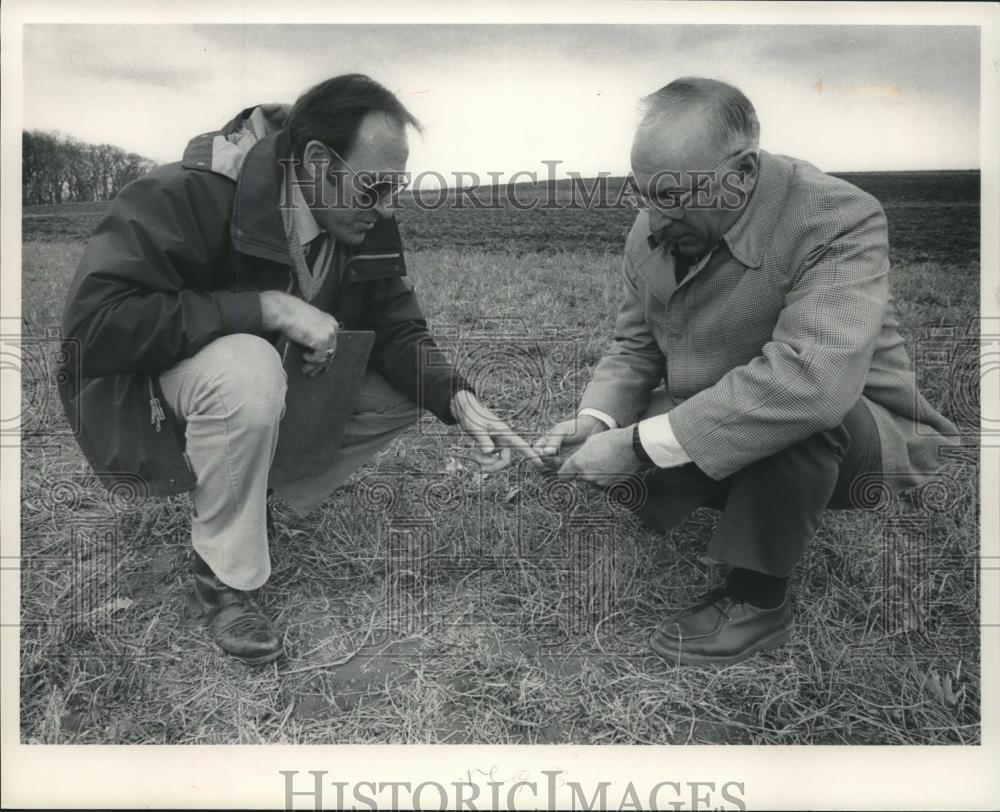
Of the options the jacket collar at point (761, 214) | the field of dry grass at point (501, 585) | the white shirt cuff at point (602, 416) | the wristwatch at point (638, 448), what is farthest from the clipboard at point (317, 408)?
the jacket collar at point (761, 214)

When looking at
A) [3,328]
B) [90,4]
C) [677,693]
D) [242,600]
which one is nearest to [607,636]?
[677,693]

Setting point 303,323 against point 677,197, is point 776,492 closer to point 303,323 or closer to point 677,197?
point 677,197

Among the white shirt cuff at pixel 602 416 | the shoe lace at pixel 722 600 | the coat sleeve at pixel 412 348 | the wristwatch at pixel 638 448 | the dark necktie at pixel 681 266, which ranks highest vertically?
the dark necktie at pixel 681 266

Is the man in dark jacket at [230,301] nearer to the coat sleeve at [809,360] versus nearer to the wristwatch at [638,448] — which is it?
the wristwatch at [638,448]

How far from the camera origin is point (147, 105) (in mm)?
2320

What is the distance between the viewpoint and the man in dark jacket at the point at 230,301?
213 centimetres

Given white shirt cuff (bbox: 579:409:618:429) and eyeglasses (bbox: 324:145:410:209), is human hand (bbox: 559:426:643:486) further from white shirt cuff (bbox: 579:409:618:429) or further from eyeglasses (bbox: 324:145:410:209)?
eyeglasses (bbox: 324:145:410:209)

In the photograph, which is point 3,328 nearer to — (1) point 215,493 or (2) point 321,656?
(1) point 215,493

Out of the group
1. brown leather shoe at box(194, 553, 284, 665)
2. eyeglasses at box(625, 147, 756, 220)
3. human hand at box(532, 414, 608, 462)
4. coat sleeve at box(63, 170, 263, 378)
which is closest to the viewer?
coat sleeve at box(63, 170, 263, 378)

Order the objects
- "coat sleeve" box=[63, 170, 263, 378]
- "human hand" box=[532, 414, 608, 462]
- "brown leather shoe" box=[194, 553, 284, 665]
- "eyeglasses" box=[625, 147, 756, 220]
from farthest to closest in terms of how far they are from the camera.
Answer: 1. "human hand" box=[532, 414, 608, 462]
2. "brown leather shoe" box=[194, 553, 284, 665]
3. "eyeglasses" box=[625, 147, 756, 220]
4. "coat sleeve" box=[63, 170, 263, 378]

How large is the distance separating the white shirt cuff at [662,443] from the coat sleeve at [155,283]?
1012 millimetres

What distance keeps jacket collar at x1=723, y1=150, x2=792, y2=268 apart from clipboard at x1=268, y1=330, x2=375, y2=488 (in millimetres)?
991

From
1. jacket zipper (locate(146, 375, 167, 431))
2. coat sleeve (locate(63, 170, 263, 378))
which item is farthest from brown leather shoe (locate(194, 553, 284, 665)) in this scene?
coat sleeve (locate(63, 170, 263, 378))

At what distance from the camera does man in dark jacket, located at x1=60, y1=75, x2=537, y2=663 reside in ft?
6.98
